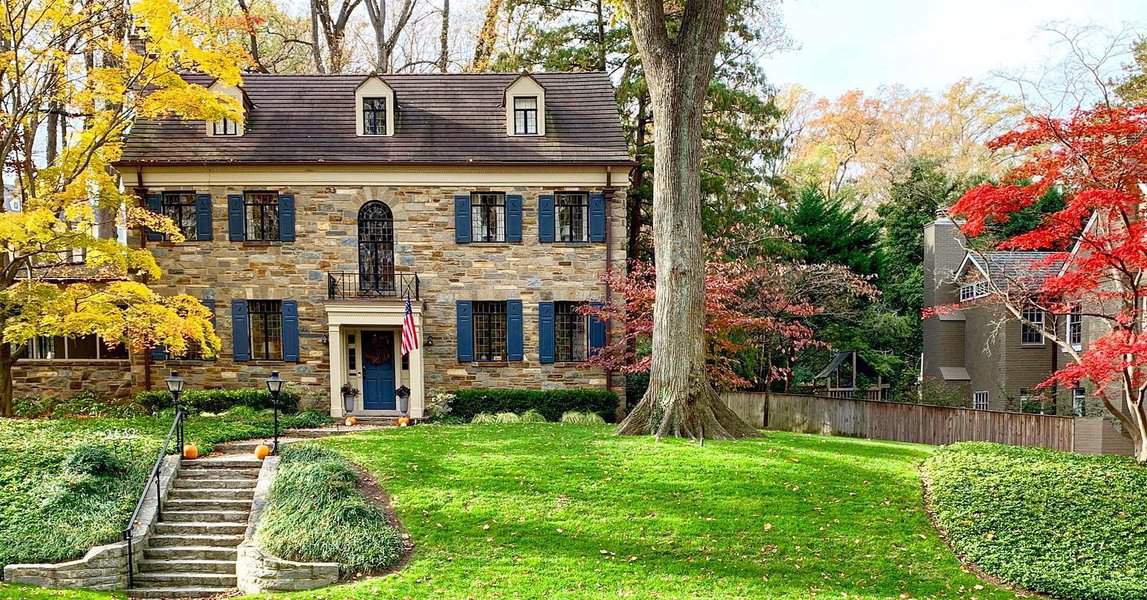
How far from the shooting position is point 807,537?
10523mm

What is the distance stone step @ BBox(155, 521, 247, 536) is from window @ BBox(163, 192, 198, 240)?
406 inches

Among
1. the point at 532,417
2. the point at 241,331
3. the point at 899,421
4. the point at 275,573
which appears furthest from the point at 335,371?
the point at 899,421

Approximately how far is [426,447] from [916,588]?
7.89m

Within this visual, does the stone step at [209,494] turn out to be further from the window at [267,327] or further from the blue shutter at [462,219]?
the blue shutter at [462,219]

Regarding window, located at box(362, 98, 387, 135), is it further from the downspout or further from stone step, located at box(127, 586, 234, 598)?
stone step, located at box(127, 586, 234, 598)

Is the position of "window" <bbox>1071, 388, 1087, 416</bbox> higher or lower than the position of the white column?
lower

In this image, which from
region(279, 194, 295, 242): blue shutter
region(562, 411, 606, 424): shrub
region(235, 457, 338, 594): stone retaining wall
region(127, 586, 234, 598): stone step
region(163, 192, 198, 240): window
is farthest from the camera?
region(163, 192, 198, 240): window

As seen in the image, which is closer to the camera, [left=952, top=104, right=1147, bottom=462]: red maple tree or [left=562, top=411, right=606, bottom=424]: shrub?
[left=952, top=104, right=1147, bottom=462]: red maple tree

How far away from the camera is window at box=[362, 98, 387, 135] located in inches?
797

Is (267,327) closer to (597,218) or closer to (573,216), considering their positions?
(573,216)

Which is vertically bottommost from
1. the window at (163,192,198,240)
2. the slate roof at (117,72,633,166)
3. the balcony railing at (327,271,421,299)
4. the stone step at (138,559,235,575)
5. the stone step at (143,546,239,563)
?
the stone step at (138,559,235,575)

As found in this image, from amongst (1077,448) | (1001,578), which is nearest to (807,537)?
(1001,578)

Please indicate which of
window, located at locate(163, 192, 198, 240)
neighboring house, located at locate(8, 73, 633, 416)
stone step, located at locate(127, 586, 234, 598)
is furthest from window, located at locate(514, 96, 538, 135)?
stone step, located at locate(127, 586, 234, 598)

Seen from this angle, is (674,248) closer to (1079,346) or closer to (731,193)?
(731,193)
